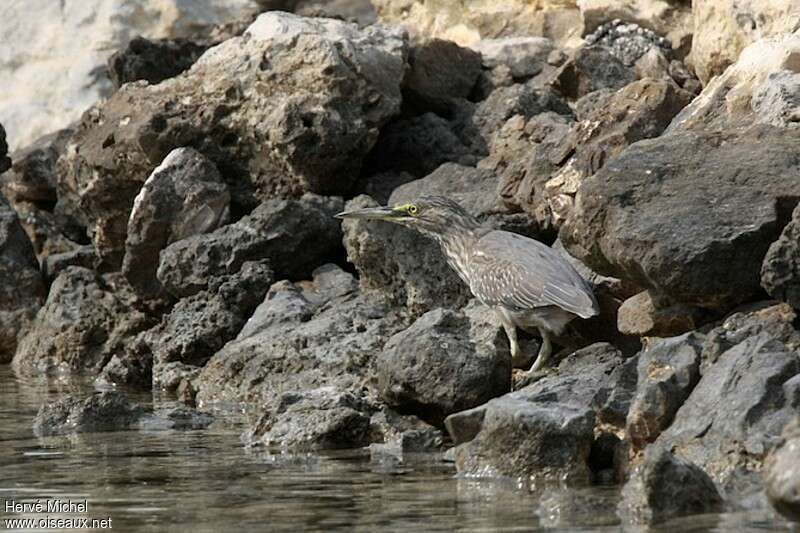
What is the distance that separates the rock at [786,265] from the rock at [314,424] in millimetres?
2131

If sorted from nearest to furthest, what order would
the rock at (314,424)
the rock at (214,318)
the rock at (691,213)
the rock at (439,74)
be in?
the rock at (691,213) → the rock at (314,424) → the rock at (214,318) → the rock at (439,74)

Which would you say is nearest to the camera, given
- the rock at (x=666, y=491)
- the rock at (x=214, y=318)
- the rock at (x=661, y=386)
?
the rock at (x=666, y=491)

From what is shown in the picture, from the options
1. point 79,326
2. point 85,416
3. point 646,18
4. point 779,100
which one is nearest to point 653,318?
point 779,100

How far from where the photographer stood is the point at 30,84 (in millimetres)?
17891

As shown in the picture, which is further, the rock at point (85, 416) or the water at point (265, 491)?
the rock at point (85, 416)

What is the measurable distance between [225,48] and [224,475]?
5.80 meters

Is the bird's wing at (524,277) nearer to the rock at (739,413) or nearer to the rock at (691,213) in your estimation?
the rock at (691,213)

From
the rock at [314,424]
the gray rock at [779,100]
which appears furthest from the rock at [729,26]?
the rock at [314,424]

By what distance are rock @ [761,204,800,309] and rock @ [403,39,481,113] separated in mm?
6169

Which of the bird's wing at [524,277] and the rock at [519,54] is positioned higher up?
the rock at [519,54]

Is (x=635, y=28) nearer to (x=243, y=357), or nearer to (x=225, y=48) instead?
(x=225, y=48)

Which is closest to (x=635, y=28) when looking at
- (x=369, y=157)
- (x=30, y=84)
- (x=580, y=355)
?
(x=369, y=157)

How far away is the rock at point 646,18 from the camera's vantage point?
13.6 m

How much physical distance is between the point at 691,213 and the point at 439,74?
18.9 ft
